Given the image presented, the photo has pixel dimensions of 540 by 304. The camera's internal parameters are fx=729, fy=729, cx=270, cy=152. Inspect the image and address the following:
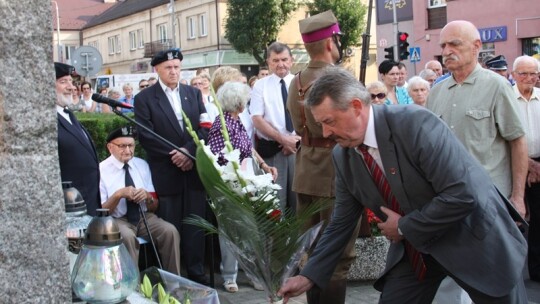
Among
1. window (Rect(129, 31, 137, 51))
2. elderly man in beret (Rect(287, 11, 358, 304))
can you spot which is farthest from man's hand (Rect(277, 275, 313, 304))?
window (Rect(129, 31, 137, 51))

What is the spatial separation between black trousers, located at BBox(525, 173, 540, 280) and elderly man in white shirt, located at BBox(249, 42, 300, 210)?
2263 mm

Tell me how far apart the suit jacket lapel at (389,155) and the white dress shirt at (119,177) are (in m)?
3.34

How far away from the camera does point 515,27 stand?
26.8 m

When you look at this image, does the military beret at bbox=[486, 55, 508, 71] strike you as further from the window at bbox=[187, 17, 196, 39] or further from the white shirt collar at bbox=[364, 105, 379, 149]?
the window at bbox=[187, 17, 196, 39]

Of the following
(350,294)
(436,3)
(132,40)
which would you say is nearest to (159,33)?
(132,40)

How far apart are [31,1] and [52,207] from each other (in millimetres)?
540

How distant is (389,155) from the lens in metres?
3.25

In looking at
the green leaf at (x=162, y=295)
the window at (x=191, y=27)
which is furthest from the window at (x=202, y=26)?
the green leaf at (x=162, y=295)

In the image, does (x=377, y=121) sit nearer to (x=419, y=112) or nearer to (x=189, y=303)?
(x=419, y=112)

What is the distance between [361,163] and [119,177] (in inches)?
130

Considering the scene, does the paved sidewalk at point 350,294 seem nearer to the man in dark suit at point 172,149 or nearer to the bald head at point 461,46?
the man in dark suit at point 172,149

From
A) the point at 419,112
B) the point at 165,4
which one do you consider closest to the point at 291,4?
the point at 165,4

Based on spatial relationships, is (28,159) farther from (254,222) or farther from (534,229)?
(534,229)

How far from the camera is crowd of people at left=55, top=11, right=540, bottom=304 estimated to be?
10.6 feet
